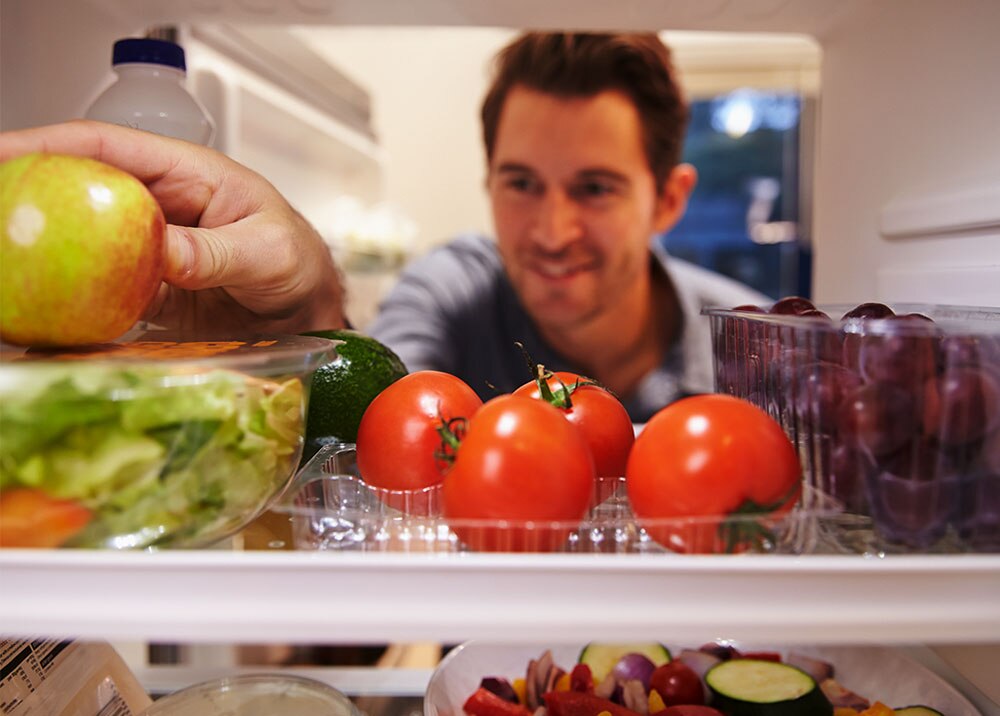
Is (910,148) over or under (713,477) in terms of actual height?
over

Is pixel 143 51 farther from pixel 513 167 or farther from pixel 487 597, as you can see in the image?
pixel 513 167

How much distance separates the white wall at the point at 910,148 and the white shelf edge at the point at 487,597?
1.31 ft

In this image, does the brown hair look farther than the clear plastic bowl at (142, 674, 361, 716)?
Yes

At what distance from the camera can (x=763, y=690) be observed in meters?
0.70

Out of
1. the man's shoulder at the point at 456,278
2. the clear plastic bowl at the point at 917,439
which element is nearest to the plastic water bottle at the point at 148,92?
the clear plastic bowl at the point at 917,439

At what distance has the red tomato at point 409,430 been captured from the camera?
1.82ft

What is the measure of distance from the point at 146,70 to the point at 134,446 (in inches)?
17.7

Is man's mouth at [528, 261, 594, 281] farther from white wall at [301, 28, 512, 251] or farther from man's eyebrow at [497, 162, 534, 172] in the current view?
white wall at [301, 28, 512, 251]

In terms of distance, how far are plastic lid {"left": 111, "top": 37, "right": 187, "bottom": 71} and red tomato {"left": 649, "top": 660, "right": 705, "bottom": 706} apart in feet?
2.33

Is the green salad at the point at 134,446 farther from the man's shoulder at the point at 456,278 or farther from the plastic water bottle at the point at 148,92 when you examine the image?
the man's shoulder at the point at 456,278

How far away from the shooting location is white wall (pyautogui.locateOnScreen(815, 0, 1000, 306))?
0.71 meters

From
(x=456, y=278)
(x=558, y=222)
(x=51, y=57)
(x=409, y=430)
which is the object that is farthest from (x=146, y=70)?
(x=456, y=278)

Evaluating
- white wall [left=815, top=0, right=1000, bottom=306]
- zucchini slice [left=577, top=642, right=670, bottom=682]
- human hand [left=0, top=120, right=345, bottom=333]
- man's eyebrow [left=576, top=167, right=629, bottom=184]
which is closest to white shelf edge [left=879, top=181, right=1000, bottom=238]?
white wall [left=815, top=0, right=1000, bottom=306]


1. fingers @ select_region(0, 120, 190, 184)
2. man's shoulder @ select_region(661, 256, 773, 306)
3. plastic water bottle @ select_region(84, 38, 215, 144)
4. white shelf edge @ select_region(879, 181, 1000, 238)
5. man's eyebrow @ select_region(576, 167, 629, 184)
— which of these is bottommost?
man's shoulder @ select_region(661, 256, 773, 306)
